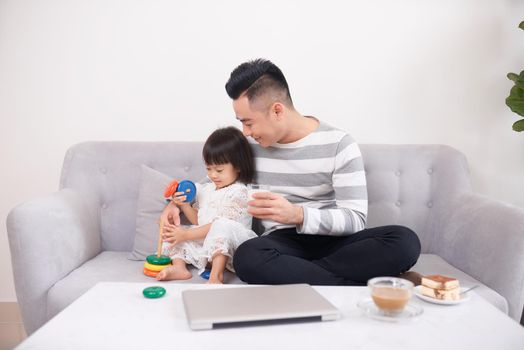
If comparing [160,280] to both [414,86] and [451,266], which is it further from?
[414,86]

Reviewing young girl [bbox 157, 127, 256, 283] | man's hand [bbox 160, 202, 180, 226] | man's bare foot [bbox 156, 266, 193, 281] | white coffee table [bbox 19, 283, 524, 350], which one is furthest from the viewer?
man's hand [bbox 160, 202, 180, 226]

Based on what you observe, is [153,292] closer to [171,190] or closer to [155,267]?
[155,267]

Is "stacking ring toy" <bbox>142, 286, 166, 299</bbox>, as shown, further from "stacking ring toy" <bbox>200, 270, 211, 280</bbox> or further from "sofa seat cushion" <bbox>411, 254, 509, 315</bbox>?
"sofa seat cushion" <bbox>411, 254, 509, 315</bbox>

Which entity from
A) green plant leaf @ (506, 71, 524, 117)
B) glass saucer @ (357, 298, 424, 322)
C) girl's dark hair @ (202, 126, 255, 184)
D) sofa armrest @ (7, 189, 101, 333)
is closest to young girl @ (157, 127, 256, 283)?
girl's dark hair @ (202, 126, 255, 184)

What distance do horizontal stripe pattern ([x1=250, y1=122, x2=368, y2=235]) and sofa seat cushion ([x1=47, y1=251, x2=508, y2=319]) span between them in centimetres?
35

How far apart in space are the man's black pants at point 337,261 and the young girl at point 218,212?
15 cm

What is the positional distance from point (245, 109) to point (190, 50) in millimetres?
698

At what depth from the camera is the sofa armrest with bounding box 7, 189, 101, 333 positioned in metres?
1.76

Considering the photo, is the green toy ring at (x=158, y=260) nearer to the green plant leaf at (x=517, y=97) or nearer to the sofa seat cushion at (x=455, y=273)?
the sofa seat cushion at (x=455, y=273)

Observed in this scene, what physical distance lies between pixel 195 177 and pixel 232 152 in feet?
0.92

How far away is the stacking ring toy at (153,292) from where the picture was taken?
4.24ft

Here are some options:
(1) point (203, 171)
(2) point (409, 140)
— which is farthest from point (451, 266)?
(1) point (203, 171)

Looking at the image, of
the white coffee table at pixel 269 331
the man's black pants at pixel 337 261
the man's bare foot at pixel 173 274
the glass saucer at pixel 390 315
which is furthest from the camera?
the man's bare foot at pixel 173 274

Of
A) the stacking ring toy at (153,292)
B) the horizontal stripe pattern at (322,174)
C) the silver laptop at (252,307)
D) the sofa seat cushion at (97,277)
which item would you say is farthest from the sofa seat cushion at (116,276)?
the silver laptop at (252,307)
